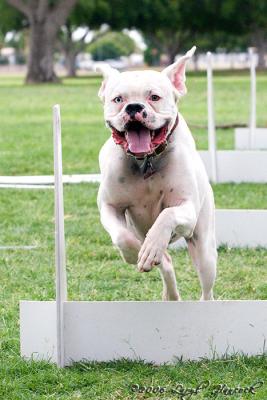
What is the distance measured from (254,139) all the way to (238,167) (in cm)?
A: 252

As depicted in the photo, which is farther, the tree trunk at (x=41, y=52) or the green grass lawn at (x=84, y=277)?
the tree trunk at (x=41, y=52)

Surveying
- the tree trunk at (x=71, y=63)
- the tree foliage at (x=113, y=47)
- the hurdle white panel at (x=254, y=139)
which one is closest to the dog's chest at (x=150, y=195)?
the hurdle white panel at (x=254, y=139)

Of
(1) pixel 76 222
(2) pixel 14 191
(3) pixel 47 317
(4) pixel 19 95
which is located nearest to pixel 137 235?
(3) pixel 47 317

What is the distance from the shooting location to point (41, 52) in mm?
46031

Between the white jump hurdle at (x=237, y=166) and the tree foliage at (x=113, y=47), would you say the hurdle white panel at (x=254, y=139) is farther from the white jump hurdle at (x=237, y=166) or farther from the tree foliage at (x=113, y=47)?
the tree foliage at (x=113, y=47)

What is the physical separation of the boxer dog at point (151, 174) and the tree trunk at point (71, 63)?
212 ft

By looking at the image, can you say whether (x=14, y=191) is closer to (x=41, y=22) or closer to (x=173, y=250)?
(x=173, y=250)

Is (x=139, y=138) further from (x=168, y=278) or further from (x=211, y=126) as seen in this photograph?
(x=211, y=126)

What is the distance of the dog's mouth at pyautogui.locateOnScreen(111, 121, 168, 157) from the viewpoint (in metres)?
5.02

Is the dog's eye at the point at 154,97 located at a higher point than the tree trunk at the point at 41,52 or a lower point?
higher

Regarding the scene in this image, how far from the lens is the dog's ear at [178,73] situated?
5.33 metres

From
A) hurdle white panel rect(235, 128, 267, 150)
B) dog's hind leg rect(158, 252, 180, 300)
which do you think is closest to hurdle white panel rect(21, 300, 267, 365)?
dog's hind leg rect(158, 252, 180, 300)

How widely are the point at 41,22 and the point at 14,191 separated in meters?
35.5

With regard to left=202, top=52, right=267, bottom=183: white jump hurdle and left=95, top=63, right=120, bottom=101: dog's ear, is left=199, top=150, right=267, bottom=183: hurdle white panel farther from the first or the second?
left=95, top=63, right=120, bottom=101: dog's ear
